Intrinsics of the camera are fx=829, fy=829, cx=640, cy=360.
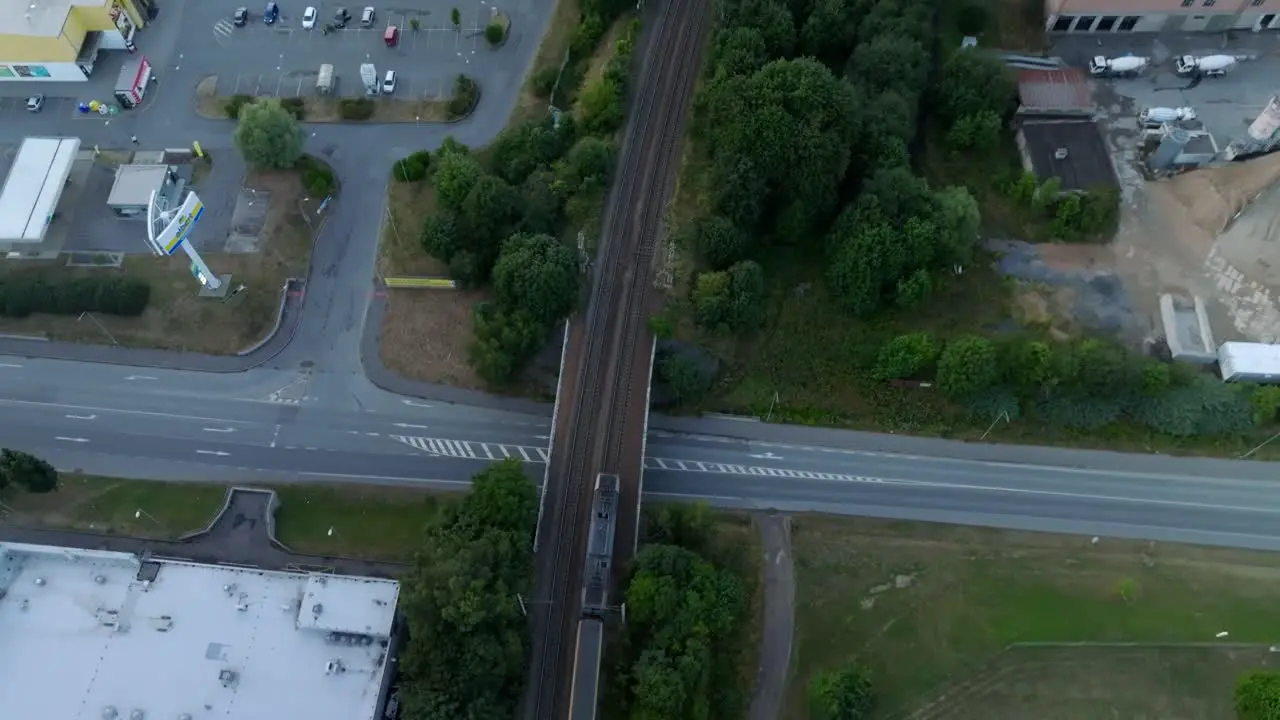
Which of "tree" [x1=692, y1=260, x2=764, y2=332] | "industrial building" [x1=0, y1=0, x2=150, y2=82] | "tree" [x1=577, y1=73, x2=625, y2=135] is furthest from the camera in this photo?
"industrial building" [x1=0, y1=0, x2=150, y2=82]

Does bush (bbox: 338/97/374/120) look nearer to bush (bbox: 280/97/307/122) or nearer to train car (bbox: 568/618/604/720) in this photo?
bush (bbox: 280/97/307/122)

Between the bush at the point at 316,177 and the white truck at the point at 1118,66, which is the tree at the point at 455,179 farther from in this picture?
the white truck at the point at 1118,66

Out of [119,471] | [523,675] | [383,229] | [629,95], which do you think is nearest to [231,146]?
[383,229]

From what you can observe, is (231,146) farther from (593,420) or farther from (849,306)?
(849,306)

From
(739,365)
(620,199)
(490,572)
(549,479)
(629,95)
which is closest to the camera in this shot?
(490,572)

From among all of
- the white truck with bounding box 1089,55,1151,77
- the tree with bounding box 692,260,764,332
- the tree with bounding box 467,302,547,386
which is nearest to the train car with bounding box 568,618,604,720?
the tree with bounding box 467,302,547,386
